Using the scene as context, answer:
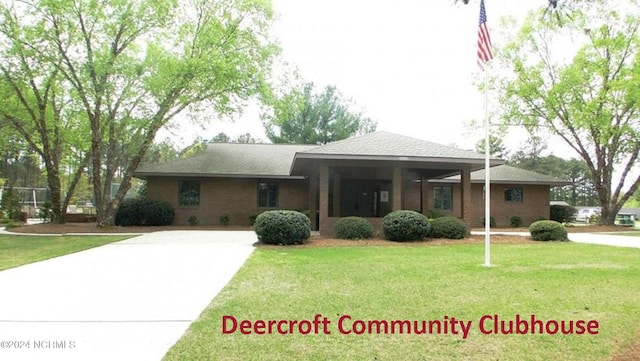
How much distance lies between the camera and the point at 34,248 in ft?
43.0

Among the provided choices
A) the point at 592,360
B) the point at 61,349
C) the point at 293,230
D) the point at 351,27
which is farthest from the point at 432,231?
the point at 61,349

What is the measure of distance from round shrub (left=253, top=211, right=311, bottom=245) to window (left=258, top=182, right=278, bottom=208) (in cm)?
1018

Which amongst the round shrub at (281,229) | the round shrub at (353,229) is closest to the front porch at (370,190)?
the round shrub at (353,229)

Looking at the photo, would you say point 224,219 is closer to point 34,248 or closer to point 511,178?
point 34,248

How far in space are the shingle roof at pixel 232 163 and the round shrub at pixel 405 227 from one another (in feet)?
30.4

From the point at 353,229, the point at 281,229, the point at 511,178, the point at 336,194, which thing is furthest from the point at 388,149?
the point at 511,178

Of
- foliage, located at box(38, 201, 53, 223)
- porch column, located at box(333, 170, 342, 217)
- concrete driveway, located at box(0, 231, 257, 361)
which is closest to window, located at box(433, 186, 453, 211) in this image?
porch column, located at box(333, 170, 342, 217)

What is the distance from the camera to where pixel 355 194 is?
Answer: 22594 millimetres

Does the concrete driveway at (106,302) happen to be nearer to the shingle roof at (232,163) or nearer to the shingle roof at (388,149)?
the shingle roof at (388,149)

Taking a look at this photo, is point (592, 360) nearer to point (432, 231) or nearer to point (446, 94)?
point (432, 231)

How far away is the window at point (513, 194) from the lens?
2642 cm

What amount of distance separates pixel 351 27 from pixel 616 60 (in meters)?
26.1

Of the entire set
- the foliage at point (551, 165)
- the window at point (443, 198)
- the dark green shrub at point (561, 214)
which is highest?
the foliage at point (551, 165)

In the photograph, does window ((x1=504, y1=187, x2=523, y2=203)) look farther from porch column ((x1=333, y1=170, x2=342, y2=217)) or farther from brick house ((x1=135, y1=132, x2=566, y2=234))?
porch column ((x1=333, y1=170, x2=342, y2=217))
